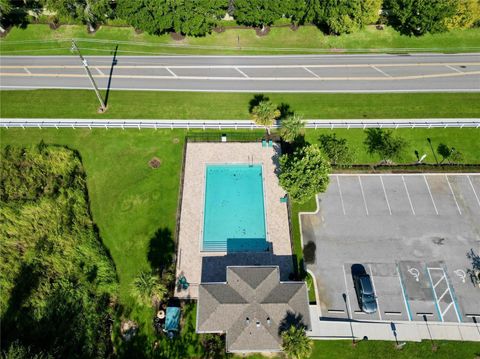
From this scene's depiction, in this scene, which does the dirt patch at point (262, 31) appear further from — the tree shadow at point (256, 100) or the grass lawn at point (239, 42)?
the tree shadow at point (256, 100)

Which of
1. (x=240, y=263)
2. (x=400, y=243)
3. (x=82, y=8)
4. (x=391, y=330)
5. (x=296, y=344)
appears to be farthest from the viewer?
(x=82, y=8)

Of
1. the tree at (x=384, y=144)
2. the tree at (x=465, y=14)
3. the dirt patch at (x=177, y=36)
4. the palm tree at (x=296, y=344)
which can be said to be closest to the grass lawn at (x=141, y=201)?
the tree at (x=384, y=144)

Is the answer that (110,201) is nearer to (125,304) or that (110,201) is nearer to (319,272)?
(125,304)

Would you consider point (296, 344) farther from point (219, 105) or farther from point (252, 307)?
point (219, 105)

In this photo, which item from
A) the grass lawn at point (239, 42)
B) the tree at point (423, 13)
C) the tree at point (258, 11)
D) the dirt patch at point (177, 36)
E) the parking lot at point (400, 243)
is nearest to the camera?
the parking lot at point (400, 243)

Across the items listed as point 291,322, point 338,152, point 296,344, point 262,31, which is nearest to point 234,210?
point 291,322

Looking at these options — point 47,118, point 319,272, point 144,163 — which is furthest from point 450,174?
point 47,118
